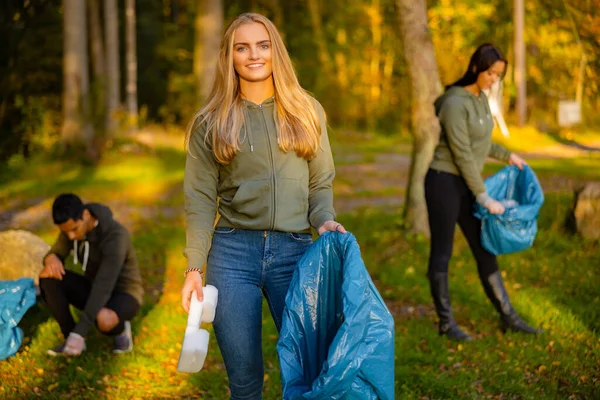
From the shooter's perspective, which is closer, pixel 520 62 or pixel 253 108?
pixel 253 108

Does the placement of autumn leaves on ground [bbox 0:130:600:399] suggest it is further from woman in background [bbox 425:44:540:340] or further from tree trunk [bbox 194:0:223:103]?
tree trunk [bbox 194:0:223:103]

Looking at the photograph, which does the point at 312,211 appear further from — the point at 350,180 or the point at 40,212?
the point at 350,180

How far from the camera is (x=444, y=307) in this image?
5711mm

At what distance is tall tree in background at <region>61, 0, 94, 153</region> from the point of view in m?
17.9

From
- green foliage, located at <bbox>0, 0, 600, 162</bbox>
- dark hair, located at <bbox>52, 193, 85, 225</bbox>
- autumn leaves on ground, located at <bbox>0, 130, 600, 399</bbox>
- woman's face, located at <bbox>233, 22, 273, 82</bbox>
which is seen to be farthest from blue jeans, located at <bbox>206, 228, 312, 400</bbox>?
green foliage, located at <bbox>0, 0, 600, 162</bbox>

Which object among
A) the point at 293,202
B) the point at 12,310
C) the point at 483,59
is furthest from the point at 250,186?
the point at 483,59

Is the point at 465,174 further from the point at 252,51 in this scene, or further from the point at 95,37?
the point at 95,37

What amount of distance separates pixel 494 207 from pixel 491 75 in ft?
2.95

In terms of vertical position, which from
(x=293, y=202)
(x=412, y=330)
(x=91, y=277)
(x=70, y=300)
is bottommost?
(x=412, y=330)

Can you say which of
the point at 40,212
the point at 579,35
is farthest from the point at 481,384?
the point at 40,212

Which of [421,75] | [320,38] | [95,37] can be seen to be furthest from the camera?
[320,38]

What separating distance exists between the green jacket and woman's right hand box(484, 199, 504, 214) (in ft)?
8.30

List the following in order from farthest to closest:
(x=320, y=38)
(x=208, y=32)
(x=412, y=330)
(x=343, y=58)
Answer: (x=320, y=38) < (x=343, y=58) < (x=208, y=32) < (x=412, y=330)

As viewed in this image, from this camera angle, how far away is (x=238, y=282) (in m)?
3.13
